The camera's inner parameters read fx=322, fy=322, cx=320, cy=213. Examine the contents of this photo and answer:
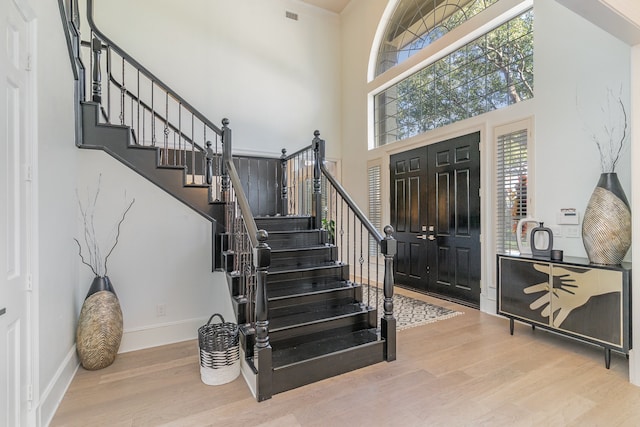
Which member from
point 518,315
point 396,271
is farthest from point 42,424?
point 396,271

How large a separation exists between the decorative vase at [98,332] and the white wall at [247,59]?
3.41 m

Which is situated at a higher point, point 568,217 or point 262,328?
point 568,217

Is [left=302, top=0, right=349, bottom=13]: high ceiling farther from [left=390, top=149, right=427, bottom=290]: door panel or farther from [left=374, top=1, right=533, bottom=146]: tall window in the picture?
[left=390, top=149, right=427, bottom=290]: door panel

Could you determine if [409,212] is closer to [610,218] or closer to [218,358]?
[610,218]

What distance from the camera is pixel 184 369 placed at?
267 centimetres

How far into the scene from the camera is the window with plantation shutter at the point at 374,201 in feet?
19.2

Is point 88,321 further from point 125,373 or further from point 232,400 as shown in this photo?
point 232,400

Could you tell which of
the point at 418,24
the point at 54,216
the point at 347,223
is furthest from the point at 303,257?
the point at 418,24

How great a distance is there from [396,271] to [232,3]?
5.37 meters

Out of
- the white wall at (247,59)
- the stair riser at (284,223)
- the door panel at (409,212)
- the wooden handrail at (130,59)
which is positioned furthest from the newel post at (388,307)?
the white wall at (247,59)

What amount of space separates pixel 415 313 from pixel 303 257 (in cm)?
168

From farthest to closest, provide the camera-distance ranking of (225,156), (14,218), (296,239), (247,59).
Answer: (247,59) → (296,239) → (225,156) → (14,218)

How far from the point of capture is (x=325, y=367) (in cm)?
243

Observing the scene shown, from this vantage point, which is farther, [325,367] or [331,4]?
[331,4]
